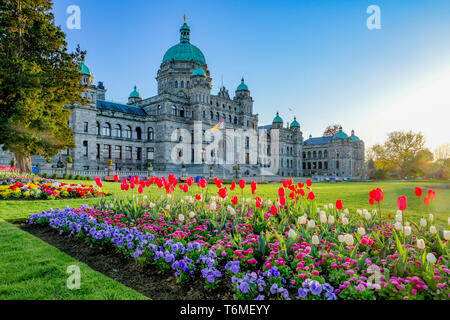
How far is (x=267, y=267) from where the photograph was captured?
11.7 ft

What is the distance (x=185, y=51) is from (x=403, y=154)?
153ft

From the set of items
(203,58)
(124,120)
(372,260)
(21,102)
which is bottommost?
(372,260)

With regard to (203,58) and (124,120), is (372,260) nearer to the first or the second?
(124,120)

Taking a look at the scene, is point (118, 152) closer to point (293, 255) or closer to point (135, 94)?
point (135, 94)

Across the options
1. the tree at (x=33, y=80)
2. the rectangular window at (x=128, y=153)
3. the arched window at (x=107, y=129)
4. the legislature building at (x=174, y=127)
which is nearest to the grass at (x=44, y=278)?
the tree at (x=33, y=80)

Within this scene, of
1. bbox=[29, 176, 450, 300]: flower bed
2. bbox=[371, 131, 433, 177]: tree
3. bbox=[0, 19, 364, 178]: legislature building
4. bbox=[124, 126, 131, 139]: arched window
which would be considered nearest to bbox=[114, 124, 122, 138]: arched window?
bbox=[0, 19, 364, 178]: legislature building

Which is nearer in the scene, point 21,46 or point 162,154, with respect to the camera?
point 21,46

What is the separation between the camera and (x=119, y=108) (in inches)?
1753

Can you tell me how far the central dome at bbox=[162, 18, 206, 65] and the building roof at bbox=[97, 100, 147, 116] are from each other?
42.6 ft

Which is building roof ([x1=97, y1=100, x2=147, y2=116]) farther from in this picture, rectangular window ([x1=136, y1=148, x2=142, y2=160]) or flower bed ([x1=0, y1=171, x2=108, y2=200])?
flower bed ([x1=0, y1=171, x2=108, y2=200])

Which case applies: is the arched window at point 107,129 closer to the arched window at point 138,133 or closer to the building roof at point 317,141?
the arched window at point 138,133

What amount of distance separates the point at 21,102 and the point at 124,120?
29.5 meters

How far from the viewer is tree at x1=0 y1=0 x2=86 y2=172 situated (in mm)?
15039
